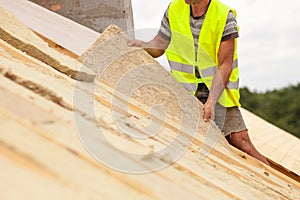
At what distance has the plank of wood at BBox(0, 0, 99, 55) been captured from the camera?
9.72 feet

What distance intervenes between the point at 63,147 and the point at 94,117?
0.33 metres

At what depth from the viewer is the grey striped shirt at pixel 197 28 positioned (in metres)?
3.30

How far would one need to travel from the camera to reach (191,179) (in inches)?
48.9

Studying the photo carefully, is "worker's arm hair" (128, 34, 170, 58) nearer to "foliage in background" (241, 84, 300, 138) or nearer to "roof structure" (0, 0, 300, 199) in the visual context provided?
"roof structure" (0, 0, 300, 199)

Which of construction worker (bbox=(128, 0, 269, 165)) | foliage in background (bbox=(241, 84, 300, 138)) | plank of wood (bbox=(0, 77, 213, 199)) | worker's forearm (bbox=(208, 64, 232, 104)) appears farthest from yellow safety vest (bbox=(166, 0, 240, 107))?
foliage in background (bbox=(241, 84, 300, 138))

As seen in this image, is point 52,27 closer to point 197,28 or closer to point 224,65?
point 197,28

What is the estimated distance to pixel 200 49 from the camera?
11.6 ft

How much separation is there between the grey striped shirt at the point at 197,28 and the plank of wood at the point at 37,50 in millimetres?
1704

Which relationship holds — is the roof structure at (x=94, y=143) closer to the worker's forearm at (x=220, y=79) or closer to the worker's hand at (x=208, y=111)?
the worker's hand at (x=208, y=111)

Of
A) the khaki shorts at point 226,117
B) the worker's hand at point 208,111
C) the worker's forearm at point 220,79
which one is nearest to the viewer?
the worker's hand at point 208,111

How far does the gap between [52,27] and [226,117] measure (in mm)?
1459

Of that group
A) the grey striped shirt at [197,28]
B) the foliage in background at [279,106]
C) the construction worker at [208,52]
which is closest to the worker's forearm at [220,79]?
the construction worker at [208,52]

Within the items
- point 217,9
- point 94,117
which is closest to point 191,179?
point 94,117

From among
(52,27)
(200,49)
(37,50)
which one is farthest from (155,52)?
(37,50)
